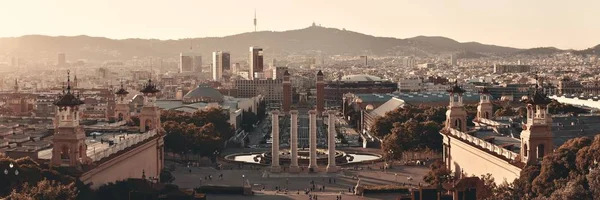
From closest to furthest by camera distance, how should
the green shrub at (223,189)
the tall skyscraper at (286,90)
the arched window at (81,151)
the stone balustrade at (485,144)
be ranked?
the arched window at (81,151) < the stone balustrade at (485,144) < the green shrub at (223,189) < the tall skyscraper at (286,90)

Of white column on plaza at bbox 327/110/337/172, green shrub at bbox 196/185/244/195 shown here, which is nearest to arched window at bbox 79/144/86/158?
green shrub at bbox 196/185/244/195

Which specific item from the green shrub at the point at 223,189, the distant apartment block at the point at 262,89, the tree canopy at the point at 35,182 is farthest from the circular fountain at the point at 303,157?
the distant apartment block at the point at 262,89

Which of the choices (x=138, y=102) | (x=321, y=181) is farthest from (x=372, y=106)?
(x=321, y=181)

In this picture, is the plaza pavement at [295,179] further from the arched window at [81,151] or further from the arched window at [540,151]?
the arched window at [540,151]

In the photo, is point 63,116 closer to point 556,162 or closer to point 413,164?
point 556,162

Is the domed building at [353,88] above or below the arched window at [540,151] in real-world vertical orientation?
below
